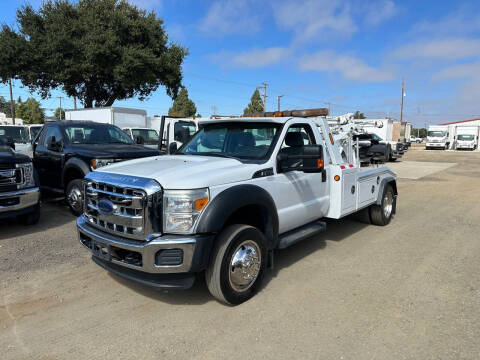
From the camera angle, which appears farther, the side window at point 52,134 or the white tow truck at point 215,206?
the side window at point 52,134

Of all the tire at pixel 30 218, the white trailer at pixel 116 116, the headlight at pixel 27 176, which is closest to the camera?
the headlight at pixel 27 176

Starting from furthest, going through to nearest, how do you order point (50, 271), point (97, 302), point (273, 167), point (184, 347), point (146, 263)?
point (50, 271)
point (273, 167)
point (97, 302)
point (146, 263)
point (184, 347)

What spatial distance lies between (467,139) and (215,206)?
1674 inches

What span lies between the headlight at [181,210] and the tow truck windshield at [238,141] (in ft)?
3.57

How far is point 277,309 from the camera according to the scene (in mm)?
3314

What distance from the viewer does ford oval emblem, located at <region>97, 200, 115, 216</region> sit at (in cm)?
325

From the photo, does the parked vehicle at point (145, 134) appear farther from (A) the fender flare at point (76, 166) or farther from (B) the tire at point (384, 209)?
(B) the tire at point (384, 209)

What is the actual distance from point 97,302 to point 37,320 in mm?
527

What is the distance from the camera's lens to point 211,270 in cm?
318

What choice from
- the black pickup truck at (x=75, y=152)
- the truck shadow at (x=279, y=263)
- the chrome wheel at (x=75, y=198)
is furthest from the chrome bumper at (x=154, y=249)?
the chrome wheel at (x=75, y=198)

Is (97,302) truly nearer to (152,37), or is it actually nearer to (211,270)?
(211,270)

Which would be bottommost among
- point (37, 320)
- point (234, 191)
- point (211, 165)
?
point (37, 320)

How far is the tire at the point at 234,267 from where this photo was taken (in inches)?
124

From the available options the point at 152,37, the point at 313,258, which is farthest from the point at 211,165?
the point at 152,37
